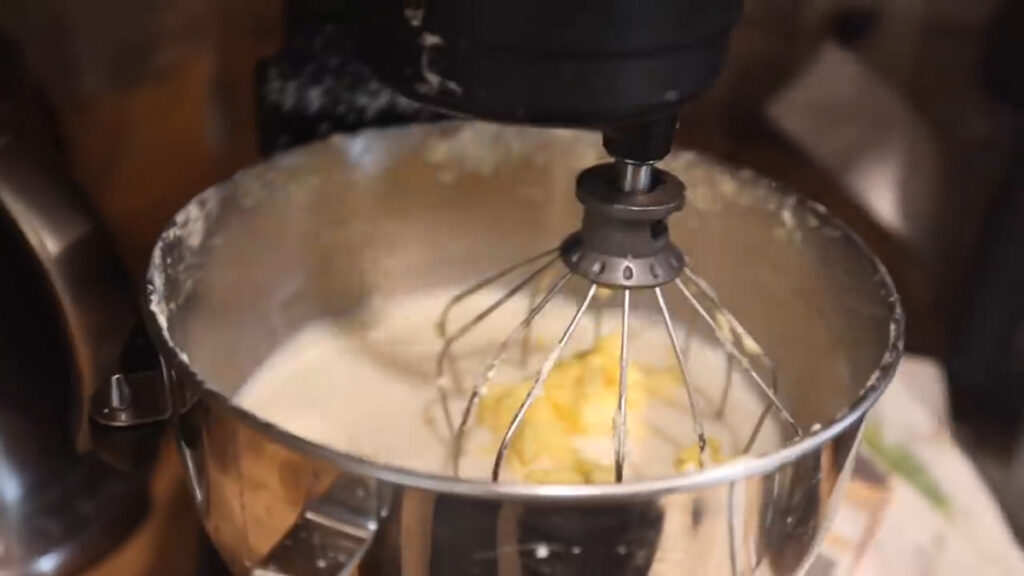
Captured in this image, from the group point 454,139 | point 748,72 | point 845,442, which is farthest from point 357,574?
point 748,72

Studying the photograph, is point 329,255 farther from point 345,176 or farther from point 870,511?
point 870,511

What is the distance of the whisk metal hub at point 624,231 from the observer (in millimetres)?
348

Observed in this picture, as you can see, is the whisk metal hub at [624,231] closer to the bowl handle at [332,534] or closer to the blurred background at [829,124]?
the bowl handle at [332,534]

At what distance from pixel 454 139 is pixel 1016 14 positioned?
0.29 metres

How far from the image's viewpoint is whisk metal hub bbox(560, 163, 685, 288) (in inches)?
13.7

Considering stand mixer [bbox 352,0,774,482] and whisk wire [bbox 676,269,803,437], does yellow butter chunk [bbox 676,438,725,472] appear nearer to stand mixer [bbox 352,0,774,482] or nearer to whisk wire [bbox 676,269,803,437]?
whisk wire [bbox 676,269,803,437]

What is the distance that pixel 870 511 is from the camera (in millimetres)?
493

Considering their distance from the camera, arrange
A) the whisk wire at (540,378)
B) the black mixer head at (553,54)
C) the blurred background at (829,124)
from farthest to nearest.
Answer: the blurred background at (829,124) → the whisk wire at (540,378) → the black mixer head at (553,54)

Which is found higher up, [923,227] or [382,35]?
[382,35]

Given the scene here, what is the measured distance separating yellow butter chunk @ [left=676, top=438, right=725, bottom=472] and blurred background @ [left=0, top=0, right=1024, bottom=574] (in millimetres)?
183

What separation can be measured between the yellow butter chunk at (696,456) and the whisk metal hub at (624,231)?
4.4 inches

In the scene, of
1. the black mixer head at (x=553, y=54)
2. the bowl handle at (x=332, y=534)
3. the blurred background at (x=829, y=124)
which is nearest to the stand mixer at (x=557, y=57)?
the black mixer head at (x=553, y=54)

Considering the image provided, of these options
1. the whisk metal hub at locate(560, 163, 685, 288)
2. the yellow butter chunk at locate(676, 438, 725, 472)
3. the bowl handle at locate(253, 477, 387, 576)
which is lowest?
the yellow butter chunk at locate(676, 438, 725, 472)

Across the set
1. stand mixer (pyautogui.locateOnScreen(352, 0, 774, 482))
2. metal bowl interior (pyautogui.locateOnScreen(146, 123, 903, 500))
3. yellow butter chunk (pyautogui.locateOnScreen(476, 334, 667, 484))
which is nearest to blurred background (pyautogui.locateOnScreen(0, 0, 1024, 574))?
Answer: metal bowl interior (pyautogui.locateOnScreen(146, 123, 903, 500))
